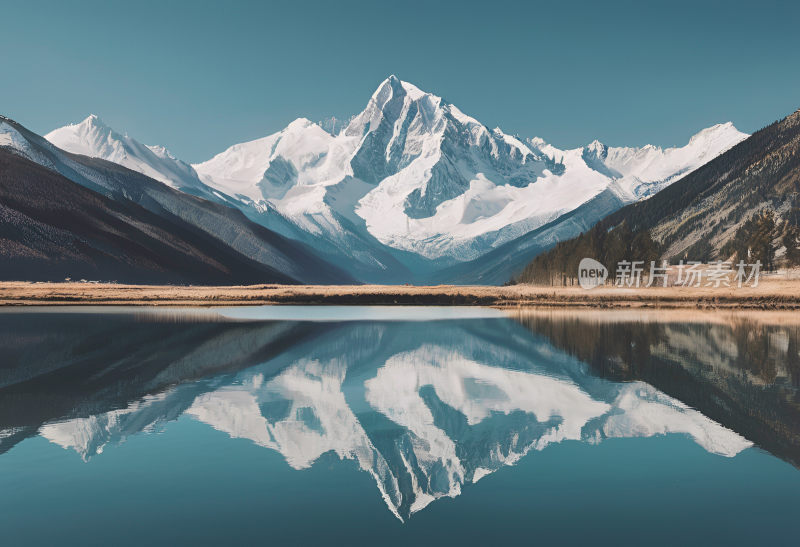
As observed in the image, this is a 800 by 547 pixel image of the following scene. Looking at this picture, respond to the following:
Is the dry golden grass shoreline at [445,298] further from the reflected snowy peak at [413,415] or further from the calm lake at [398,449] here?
the reflected snowy peak at [413,415]

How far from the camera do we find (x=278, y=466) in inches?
773

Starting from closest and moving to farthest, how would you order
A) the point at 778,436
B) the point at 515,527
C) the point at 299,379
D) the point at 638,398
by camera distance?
the point at 515,527 < the point at 778,436 < the point at 638,398 < the point at 299,379

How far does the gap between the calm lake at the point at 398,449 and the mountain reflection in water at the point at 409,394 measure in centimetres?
14

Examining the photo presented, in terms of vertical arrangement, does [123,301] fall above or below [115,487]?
above

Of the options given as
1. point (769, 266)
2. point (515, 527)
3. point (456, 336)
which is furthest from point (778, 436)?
point (769, 266)

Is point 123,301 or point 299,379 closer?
point 299,379

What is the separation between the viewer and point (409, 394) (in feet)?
103

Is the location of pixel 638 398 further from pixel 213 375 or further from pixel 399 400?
pixel 213 375

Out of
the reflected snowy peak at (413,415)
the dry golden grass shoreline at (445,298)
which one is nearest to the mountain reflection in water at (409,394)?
the reflected snowy peak at (413,415)

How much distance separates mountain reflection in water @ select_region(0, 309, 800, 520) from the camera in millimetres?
21734

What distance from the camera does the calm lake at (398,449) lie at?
15211 mm

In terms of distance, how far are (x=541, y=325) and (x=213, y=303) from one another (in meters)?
71.8

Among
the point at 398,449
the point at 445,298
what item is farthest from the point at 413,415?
the point at 445,298

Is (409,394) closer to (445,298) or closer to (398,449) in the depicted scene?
(398,449)
